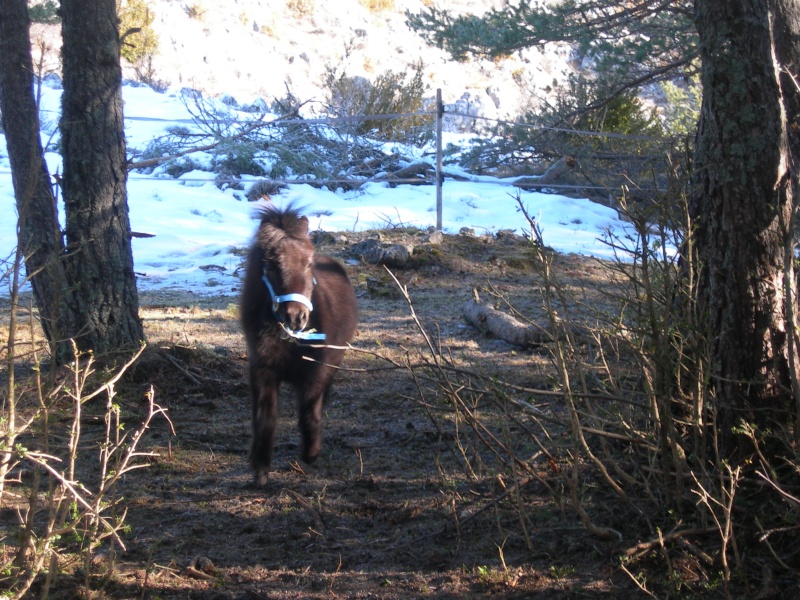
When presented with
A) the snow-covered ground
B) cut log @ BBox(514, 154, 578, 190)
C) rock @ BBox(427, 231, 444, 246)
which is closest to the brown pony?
the snow-covered ground

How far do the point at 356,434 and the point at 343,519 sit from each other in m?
1.22

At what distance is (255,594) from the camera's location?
2807 mm

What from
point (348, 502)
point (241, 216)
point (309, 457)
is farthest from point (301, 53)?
point (348, 502)

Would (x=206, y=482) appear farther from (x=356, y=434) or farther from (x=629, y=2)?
(x=629, y=2)

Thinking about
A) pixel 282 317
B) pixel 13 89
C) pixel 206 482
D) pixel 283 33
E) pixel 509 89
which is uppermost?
pixel 283 33

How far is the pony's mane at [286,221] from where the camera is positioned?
4.22m

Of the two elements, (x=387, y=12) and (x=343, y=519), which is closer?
(x=343, y=519)

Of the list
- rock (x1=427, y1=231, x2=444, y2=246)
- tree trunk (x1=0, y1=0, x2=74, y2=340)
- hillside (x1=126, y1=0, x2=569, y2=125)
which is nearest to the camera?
tree trunk (x1=0, y1=0, x2=74, y2=340)

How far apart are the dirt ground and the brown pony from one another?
0.87ft

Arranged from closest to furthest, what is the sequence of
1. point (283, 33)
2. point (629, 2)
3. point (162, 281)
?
point (629, 2) < point (162, 281) < point (283, 33)

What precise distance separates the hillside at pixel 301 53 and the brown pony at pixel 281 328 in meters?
19.8

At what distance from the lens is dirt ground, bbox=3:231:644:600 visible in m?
2.82

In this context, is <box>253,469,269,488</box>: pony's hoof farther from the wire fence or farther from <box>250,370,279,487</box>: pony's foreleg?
the wire fence

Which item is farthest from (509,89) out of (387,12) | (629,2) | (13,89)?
(13,89)
